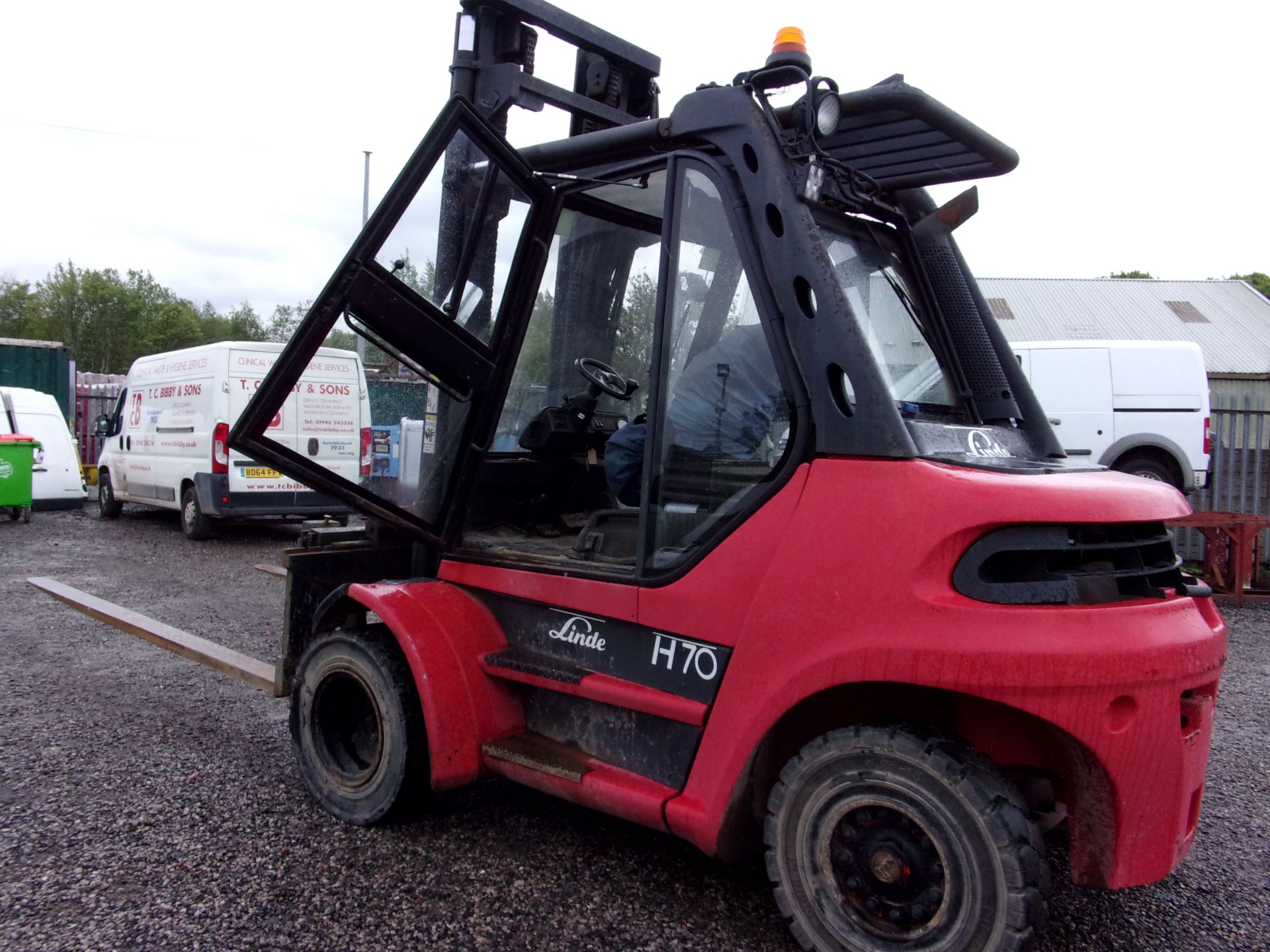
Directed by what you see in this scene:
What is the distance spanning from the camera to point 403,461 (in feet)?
12.8

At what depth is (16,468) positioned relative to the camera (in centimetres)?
1408

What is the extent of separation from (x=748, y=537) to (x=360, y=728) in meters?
2.07

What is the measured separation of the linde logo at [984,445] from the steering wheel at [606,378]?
141cm

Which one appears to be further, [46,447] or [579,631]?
[46,447]

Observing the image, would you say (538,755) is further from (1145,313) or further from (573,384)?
(1145,313)

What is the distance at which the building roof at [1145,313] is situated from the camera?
21.2 metres

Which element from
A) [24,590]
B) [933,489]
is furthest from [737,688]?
[24,590]

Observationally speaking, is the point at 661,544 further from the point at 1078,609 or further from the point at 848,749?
the point at 1078,609

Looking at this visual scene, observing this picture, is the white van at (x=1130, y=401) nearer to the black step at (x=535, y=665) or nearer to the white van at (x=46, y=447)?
the black step at (x=535, y=665)

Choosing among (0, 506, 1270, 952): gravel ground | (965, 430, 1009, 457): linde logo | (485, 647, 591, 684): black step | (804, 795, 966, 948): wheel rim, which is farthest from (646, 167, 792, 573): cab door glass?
(0, 506, 1270, 952): gravel ground

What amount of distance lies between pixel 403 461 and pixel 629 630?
4.45 feet

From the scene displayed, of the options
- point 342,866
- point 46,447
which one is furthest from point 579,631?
point 46,447

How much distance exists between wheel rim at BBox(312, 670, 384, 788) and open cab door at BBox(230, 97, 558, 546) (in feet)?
2.42

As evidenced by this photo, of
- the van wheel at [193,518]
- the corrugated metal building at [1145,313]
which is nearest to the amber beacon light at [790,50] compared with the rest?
the van wheel at [193,518]
